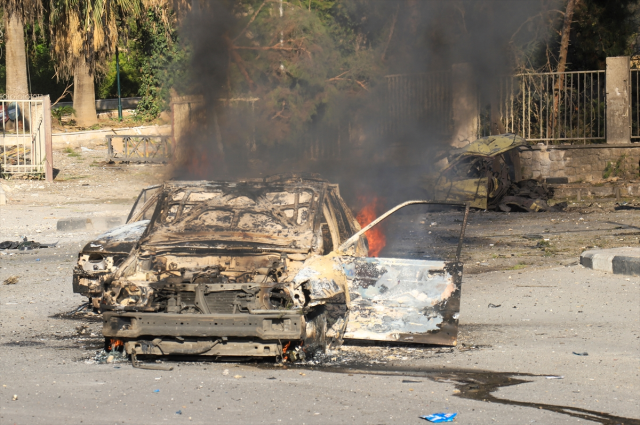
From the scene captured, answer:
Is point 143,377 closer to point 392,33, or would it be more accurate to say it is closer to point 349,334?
point 349,334

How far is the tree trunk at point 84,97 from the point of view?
31.0 m

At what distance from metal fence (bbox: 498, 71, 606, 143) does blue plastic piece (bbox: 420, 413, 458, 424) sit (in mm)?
13965

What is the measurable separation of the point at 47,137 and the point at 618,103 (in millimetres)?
14061

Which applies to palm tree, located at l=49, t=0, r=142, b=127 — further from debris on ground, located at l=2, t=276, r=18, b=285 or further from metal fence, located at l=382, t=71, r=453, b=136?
debris on ground, located at l=2, t=276, r=18, b=285

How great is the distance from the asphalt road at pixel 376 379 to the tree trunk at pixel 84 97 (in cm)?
2488

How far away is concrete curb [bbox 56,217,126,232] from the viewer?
1389 cm

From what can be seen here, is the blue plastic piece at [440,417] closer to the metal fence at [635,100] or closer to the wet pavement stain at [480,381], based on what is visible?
the wet pavement stain at [480,381]

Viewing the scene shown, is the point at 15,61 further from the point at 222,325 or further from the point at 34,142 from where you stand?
the point at 222,325

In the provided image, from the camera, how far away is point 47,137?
20141 millimetres

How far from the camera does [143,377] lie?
5438mm

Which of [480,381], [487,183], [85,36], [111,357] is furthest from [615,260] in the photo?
[85,36]

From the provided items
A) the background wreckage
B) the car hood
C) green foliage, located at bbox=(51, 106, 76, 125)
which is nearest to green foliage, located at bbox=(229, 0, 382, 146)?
the car hood

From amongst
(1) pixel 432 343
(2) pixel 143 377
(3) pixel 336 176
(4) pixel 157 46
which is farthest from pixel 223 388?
(4) pixel 157 46

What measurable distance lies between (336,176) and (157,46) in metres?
21.4
